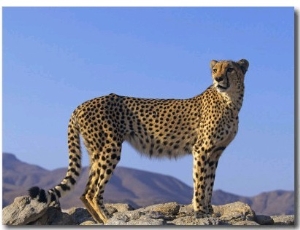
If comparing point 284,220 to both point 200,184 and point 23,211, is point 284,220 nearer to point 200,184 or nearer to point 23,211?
point 200,184

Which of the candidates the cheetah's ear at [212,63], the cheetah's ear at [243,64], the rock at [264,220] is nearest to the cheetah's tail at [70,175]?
the cheetah's ear at [212,63]

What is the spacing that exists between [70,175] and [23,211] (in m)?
0.65

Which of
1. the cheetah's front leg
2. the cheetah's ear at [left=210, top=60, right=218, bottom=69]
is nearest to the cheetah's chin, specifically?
the cheetah's ear at [left=210, top=60, right=218, bottom=69]

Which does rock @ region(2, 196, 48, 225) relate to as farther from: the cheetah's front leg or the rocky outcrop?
the cheetah's front leg

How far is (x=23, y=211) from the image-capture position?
744 centimetres

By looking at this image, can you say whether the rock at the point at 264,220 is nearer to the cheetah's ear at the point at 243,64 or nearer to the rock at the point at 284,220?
the rock at the point at 284,220

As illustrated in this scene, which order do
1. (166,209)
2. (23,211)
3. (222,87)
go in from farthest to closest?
(166,209)
(222,87)
(23,211)

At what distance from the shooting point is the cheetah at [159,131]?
754cm

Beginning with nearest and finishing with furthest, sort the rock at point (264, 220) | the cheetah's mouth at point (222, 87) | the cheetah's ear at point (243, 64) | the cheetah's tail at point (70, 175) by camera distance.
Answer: the cheetah's tail at point (70, 175) → the cheetah's mouth at point (222, 87) → the cheetah's ear at point (243, 64) → the rock at point (264, 220)

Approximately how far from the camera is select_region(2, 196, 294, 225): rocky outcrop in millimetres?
6961

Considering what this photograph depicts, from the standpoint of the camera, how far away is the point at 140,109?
313 inches

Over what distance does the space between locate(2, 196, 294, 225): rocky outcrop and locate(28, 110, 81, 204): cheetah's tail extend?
0.14 metres

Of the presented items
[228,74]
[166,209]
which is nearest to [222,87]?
[228,74]
